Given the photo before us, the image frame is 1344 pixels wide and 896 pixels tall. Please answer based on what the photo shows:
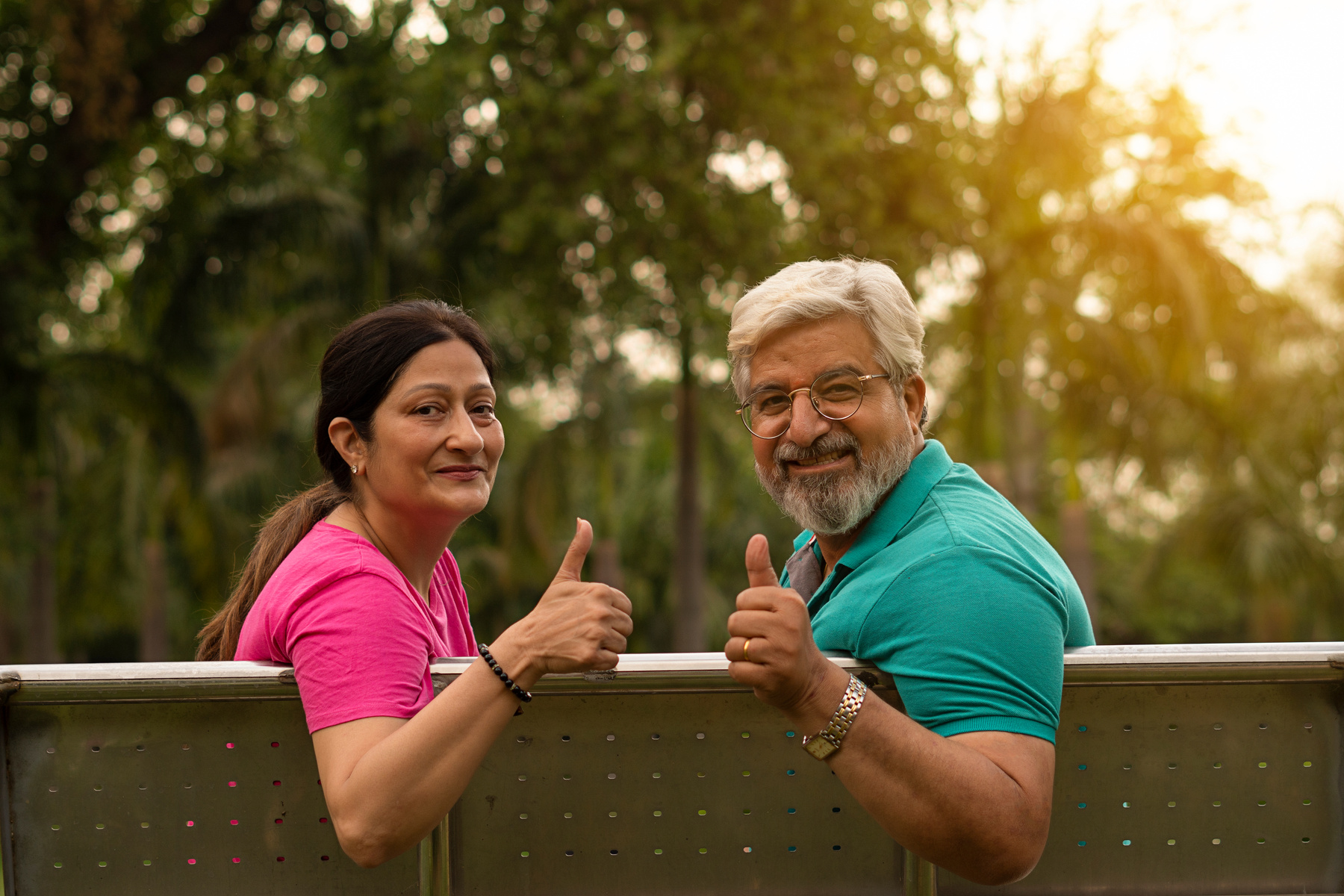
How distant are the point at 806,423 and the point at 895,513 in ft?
0.89

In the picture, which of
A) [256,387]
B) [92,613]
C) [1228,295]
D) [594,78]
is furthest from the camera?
[92,613]

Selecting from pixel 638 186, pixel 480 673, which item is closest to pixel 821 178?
pixel 638 186

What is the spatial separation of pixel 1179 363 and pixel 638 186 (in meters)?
7.86

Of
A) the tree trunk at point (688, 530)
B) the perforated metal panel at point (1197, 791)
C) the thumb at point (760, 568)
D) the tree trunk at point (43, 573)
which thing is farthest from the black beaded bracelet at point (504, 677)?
the tree trunk at point (43, 573)

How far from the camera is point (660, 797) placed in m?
2.15

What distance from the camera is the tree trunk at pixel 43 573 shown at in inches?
745

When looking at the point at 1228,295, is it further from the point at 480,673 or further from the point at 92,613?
the point at 92,613

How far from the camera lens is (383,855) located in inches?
73.2

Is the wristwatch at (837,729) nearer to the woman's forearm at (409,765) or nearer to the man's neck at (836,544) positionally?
the woman's forearm at (409,765)

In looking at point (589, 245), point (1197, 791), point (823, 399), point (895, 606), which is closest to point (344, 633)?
point (895, 606)

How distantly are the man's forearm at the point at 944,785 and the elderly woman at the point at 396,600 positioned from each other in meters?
0.45

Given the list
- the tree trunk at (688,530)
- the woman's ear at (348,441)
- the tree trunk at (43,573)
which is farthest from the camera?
the tree trunk at (43,573)

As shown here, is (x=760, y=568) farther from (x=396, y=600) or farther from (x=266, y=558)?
(x=266, y=558)

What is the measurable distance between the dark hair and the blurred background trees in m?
9.96
